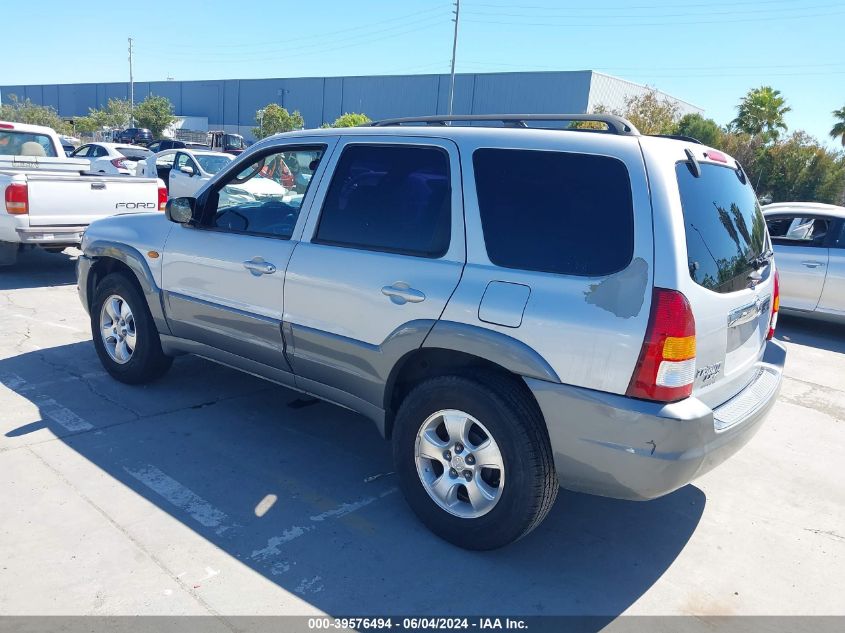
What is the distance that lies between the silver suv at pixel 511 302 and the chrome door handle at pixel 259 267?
0.03 feet

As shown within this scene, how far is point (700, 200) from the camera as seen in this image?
2.99 m

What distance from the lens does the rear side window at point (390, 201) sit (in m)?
3.34

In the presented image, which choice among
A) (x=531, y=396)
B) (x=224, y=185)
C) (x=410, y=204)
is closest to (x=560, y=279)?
(x=531, y=396)

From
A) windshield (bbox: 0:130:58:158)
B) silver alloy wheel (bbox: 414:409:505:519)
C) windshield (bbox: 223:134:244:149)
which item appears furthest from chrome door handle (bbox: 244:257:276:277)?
windshield (bbox: 223:134:244:149)

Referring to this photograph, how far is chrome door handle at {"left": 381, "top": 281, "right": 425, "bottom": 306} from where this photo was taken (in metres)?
3.25

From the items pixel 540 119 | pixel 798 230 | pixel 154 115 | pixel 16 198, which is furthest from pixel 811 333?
pixel 154 115

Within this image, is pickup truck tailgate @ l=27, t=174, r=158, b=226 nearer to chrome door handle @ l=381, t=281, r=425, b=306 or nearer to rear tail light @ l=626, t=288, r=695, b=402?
chrome door handle @ l=381, t=281, r=425, b=306

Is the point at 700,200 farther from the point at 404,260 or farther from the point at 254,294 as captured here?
the point at 254,294

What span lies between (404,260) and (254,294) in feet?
3.85

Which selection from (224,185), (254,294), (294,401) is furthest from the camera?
(294,401)

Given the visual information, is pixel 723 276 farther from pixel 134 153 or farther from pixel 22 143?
pixel 134 153

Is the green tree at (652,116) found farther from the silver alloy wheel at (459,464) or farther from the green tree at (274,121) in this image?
the silver alloy wheel at (459,464)

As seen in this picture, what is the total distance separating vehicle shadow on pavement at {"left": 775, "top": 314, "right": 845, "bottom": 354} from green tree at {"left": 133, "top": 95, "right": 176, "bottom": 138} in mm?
49918

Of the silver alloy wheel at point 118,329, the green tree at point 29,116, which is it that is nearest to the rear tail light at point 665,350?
the silver alloy wheel at point 118,329
